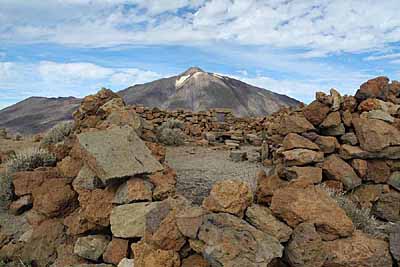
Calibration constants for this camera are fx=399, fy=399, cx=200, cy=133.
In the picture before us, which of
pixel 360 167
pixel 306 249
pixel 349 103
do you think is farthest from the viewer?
pixel 349 103

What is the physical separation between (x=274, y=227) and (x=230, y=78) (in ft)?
121

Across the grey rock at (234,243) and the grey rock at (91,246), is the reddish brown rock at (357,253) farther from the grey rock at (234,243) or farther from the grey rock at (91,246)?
the grey rock at (91,246)

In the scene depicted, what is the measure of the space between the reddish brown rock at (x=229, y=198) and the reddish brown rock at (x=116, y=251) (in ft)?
3.73

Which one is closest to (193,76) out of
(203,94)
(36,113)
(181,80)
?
(181,80)

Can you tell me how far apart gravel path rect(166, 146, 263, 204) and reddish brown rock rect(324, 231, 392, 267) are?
7.17 feet

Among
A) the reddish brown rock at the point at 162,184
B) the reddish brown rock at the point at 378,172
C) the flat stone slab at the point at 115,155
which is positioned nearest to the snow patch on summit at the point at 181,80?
the reddish brown rock at the point at 378,172

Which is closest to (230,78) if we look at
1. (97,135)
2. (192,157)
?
(192,157)

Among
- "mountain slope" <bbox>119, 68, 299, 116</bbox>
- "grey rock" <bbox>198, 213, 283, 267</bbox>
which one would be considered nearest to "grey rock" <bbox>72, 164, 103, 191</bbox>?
"grey rock" <bbox>198, 213, 283, 267</bbox>

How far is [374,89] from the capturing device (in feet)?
28.8

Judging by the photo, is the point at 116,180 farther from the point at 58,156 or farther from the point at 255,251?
the point at 58,156

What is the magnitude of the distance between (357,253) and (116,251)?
2.70 metres

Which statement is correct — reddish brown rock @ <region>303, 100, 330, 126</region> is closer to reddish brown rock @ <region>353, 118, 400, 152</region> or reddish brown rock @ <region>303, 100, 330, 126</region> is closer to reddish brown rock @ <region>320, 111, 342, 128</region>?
reddish brown rock @ <region>320, 111, 342, 128</region>

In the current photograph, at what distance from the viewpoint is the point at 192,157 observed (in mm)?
11188

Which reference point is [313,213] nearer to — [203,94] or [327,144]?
[327,144]
